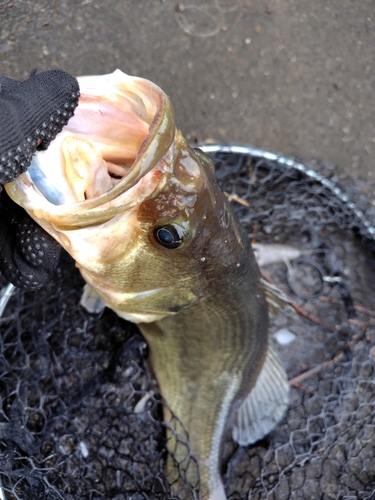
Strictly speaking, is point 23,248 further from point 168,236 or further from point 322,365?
point 322,365

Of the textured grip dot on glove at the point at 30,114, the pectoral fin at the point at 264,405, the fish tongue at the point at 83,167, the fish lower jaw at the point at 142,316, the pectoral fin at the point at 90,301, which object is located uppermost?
the textured grip dot on glove at the point at 30,114

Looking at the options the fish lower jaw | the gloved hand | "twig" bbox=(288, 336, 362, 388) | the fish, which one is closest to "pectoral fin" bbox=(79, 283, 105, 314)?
the fish

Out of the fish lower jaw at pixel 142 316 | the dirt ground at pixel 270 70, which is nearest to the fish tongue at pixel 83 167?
the fish lower jaw at pixel 142 316

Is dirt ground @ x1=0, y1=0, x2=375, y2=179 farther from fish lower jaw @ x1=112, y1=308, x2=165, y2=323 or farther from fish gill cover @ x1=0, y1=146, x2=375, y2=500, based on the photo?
fish lower jaw @ x1=112, y1=308, x2=165, y2=323

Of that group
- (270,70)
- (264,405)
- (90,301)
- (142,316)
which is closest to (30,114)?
(142,316)

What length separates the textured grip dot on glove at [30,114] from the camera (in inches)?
55.3

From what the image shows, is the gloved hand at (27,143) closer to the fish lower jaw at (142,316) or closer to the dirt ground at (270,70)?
the fish lower jaw at (142,316)

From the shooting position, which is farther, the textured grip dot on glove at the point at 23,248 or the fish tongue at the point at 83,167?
the textured grip dot on glove at the point at 23,248

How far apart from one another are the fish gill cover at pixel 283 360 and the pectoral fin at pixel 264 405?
4.7 inches

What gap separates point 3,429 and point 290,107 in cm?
307

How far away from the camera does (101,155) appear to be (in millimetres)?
1611

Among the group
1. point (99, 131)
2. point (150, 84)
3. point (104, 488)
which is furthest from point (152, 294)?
point (104, 488)

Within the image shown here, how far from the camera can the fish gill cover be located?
8.36 feet

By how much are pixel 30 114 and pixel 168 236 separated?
0.61m
